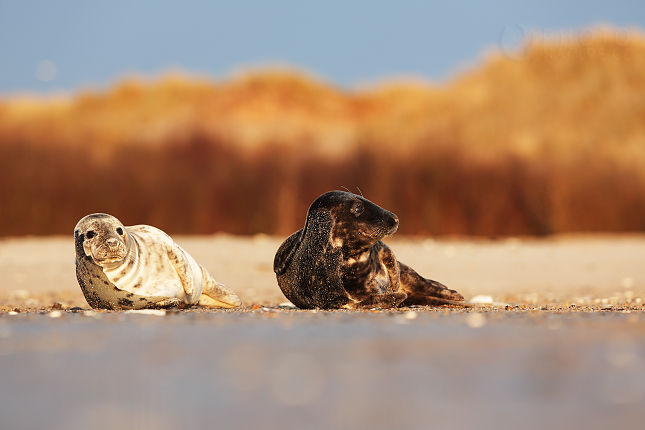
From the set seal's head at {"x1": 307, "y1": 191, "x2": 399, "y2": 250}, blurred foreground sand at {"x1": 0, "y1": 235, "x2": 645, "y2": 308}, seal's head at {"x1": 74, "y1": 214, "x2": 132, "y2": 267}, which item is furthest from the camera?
blurred foreground sand at {"x1": 0, "y1": 235, "x2": 645, "y2": 308}

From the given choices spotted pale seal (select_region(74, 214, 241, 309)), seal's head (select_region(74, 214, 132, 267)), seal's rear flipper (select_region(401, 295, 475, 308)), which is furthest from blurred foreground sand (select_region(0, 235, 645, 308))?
seal's head (select_region(74, 214, 132, 267))

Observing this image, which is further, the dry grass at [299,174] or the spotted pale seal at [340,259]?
the dry grass at [299,174]

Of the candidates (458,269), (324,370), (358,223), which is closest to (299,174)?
(458,269)

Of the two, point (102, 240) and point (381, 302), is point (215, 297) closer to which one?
point (102, 240)

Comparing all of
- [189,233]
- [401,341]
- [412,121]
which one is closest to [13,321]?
[401,341]

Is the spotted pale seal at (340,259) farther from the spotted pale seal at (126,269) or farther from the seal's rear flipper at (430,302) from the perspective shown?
the spotted pale seal at (126,269)

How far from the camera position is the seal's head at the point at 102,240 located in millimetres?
5340

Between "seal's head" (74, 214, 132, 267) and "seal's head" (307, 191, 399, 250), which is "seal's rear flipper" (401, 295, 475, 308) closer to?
"seal's head" (307, 191, 399, 250)

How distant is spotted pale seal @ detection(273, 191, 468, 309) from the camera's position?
18.3 ft

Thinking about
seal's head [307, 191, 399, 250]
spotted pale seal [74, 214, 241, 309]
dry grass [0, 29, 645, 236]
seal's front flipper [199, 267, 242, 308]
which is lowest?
seal's front flipper [199, 267, 242, 308]

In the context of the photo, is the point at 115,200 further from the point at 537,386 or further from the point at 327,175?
the point at 537,386

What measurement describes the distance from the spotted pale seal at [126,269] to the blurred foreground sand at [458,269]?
1294mm

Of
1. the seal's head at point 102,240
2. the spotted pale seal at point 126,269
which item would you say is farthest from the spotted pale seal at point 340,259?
the seal's head at point 102,240

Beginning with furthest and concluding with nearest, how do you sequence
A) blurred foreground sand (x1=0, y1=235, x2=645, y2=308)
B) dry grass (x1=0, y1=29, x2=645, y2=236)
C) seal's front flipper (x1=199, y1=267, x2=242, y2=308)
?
1. dry grass (x1=0, y1=29, x2=645, y2=236)
2. blurred foreground sand (x1=0, y1=235, x2=645, y2=308)
3. seal's front flipper (x1=199, y1=267, x2=242, y2=308)
